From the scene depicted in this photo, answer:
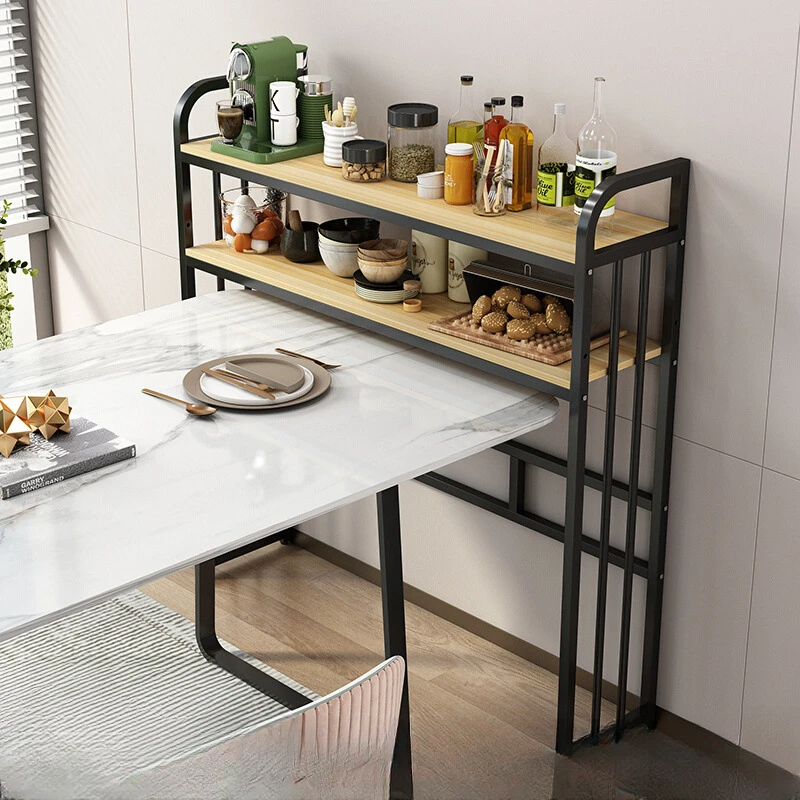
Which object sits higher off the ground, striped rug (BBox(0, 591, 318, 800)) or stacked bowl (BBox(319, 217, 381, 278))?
stacked bowl (BBox(319, 217, 381, 278))

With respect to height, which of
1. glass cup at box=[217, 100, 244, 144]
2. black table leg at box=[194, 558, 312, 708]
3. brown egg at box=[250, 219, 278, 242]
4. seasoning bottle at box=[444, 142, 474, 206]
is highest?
glass cup at box=[217, 100, 244, 144]

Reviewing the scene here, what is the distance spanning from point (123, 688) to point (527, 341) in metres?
1.12

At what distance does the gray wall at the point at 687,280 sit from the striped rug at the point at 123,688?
1.74ft

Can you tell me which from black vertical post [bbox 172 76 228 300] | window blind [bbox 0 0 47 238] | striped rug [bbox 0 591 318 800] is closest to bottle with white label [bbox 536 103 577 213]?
black vertical post [bbox 172 76 228 300]

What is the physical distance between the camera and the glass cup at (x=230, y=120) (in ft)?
8.30

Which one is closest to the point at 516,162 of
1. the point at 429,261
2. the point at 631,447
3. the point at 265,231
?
the point at 429,261

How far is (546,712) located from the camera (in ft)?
8.24

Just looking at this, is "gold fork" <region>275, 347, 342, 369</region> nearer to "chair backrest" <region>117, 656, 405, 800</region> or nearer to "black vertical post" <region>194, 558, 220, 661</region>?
"black vertical post" <region>194, 558, 220, 661</region>

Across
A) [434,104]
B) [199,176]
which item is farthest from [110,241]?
[434,104]

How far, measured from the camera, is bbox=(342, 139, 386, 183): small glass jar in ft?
7.65

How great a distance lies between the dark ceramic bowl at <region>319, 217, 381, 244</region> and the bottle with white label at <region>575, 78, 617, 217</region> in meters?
0.50

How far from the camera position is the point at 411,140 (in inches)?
92.4

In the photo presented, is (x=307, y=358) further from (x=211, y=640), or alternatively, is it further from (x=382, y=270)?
(x=211, y=640)

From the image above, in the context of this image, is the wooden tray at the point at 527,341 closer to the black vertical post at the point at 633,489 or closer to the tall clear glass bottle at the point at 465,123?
the black vertical post at the point at 633,489
